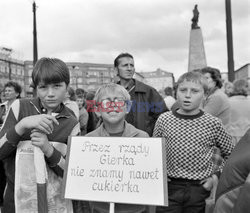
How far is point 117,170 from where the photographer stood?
1.68m

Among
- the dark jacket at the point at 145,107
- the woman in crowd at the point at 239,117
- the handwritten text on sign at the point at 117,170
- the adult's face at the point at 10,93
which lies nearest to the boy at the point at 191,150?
the handwritten text on sign at the point at 117,170

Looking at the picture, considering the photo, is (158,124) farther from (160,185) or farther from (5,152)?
(5,152)

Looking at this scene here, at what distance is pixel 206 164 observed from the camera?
2270 mm

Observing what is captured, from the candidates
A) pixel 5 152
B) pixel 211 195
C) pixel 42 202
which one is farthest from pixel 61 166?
pixel 211 195

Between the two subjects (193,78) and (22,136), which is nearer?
(22,136)

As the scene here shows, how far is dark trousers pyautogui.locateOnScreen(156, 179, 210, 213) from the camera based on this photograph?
2.23 m

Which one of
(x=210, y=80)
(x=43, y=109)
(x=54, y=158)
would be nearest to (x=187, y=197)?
(x=54, y=158)

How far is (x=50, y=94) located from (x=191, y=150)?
1.11m

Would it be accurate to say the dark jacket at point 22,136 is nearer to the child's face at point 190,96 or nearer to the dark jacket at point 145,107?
the child's face at point 190,96

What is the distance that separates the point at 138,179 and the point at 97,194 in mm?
231

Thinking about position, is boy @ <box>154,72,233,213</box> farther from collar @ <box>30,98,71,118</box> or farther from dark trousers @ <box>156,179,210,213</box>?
collar @ <box>30,98,71,118</box>

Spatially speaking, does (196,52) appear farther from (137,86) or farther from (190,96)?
(190,96)

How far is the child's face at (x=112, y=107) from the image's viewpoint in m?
2.08

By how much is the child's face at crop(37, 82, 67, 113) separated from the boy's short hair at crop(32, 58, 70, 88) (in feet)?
0.09
